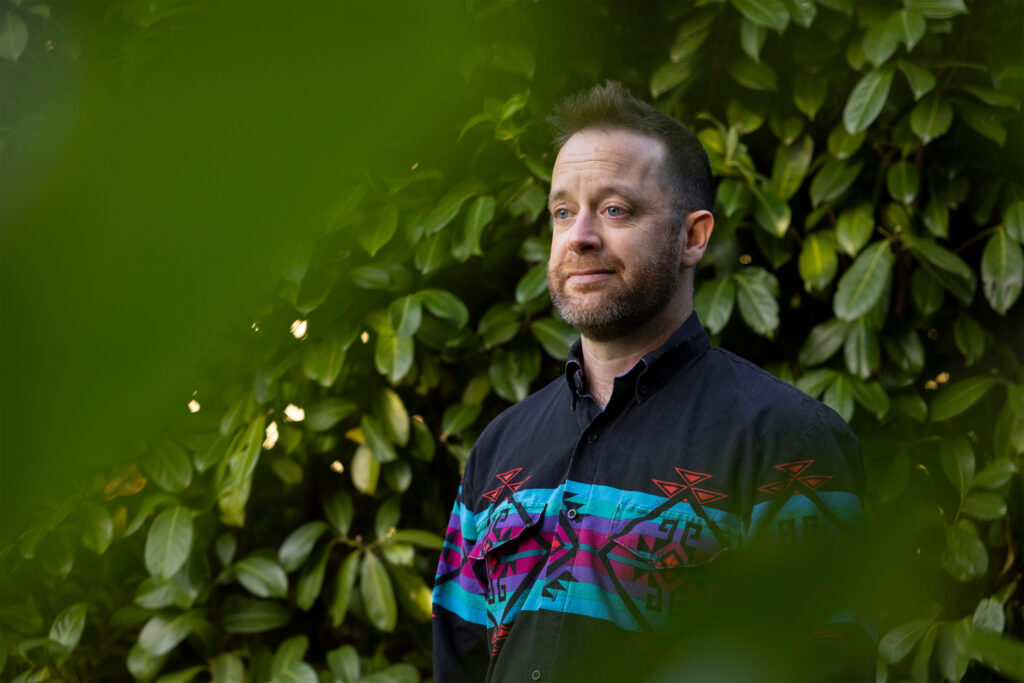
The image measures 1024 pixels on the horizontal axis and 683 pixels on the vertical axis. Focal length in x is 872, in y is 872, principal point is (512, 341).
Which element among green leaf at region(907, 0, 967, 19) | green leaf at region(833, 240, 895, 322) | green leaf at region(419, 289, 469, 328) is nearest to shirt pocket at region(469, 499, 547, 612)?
green leaf at region(419, 289, 469, 328)

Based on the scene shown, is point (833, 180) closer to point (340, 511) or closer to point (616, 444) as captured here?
point (616, 444)

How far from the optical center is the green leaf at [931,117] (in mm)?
1339

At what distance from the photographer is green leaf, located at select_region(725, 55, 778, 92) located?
1464mm

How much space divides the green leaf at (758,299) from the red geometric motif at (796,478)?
533 millimetres

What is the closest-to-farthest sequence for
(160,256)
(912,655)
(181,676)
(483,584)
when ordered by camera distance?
(160,256) → (483,584) → (912,655) → (181,676)

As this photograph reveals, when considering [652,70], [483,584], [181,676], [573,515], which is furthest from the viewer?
[652,70]

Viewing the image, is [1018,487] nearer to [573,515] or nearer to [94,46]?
[573,515]

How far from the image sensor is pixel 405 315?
1385 mm

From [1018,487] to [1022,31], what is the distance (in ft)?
2.36

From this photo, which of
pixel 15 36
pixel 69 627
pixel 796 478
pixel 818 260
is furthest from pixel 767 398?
pixel 69 627

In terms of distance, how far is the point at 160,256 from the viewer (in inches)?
3.2

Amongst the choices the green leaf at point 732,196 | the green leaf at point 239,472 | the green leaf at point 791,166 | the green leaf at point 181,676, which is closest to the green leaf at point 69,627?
the green leaf at point 181,676

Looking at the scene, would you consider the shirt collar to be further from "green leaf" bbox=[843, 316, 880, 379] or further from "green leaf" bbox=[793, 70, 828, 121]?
"green leaf" bbox=[793, 70, 828, 121]

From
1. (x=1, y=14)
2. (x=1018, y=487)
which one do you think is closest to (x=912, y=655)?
(x=1018, y=487)
